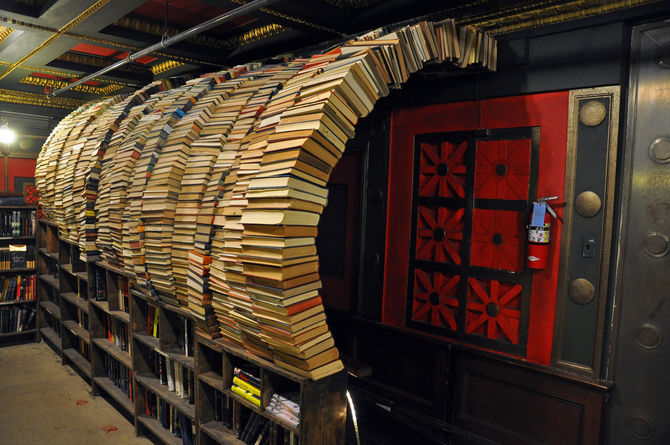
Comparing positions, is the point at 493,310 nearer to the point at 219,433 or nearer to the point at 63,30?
the point at 219,433

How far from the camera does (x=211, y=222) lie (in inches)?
107

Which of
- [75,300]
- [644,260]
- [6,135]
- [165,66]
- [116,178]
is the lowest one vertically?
[75,300]

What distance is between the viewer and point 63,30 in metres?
4.18

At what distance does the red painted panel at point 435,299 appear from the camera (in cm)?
339

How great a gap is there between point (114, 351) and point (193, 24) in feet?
10.7

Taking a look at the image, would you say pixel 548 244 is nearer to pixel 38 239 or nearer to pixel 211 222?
pixel 211 222

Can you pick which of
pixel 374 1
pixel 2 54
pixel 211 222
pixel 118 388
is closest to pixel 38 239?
pixel 2 54

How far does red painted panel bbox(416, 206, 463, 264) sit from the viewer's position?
3.36 metres

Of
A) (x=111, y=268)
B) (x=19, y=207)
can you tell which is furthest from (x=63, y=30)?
(x=19, y=207)

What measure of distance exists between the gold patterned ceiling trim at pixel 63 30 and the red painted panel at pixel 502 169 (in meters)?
3.13

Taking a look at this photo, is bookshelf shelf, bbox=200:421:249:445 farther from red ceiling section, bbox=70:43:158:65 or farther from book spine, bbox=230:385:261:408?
red ceiling section, bbox=70:43:158:65

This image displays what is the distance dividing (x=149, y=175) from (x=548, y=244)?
2.88 meters

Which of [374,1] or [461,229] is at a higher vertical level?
[374,1]

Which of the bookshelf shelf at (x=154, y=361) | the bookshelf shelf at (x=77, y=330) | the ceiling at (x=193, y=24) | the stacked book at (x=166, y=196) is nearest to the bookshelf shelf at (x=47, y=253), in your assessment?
the bookshelf shelf at (x=154, y=361)
